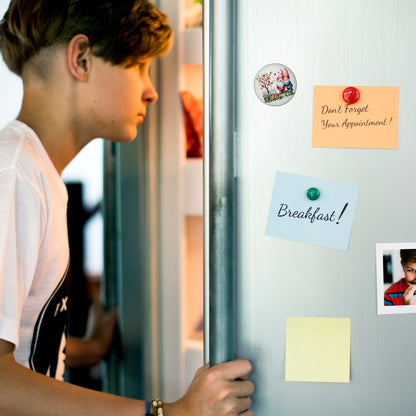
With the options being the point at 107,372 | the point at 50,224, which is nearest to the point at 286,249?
the point at 50,224

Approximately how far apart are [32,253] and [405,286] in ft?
1.86

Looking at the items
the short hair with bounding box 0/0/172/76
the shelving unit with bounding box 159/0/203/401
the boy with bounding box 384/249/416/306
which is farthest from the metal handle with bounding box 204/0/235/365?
the shelving unit with bounding box 159/0/203/401

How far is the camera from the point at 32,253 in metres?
0.69

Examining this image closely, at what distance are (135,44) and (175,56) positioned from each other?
0.86 ft

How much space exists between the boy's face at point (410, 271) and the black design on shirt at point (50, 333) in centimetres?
63

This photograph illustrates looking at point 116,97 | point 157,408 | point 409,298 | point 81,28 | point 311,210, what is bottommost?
point 157,408

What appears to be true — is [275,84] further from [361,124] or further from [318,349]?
[318,349]

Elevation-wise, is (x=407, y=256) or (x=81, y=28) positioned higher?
(x=81, y=28)

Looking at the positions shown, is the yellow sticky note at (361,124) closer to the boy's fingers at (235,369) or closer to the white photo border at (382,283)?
the white photo border at (382,283)

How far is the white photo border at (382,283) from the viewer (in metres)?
0.62

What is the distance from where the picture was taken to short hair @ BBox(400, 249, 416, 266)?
0.62m

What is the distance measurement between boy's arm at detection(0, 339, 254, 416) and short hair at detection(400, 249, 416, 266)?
0.27m

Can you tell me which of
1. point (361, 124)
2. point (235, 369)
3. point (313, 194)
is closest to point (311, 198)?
point (313, 194)

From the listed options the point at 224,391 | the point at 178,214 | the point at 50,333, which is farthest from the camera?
the point at 178,214
